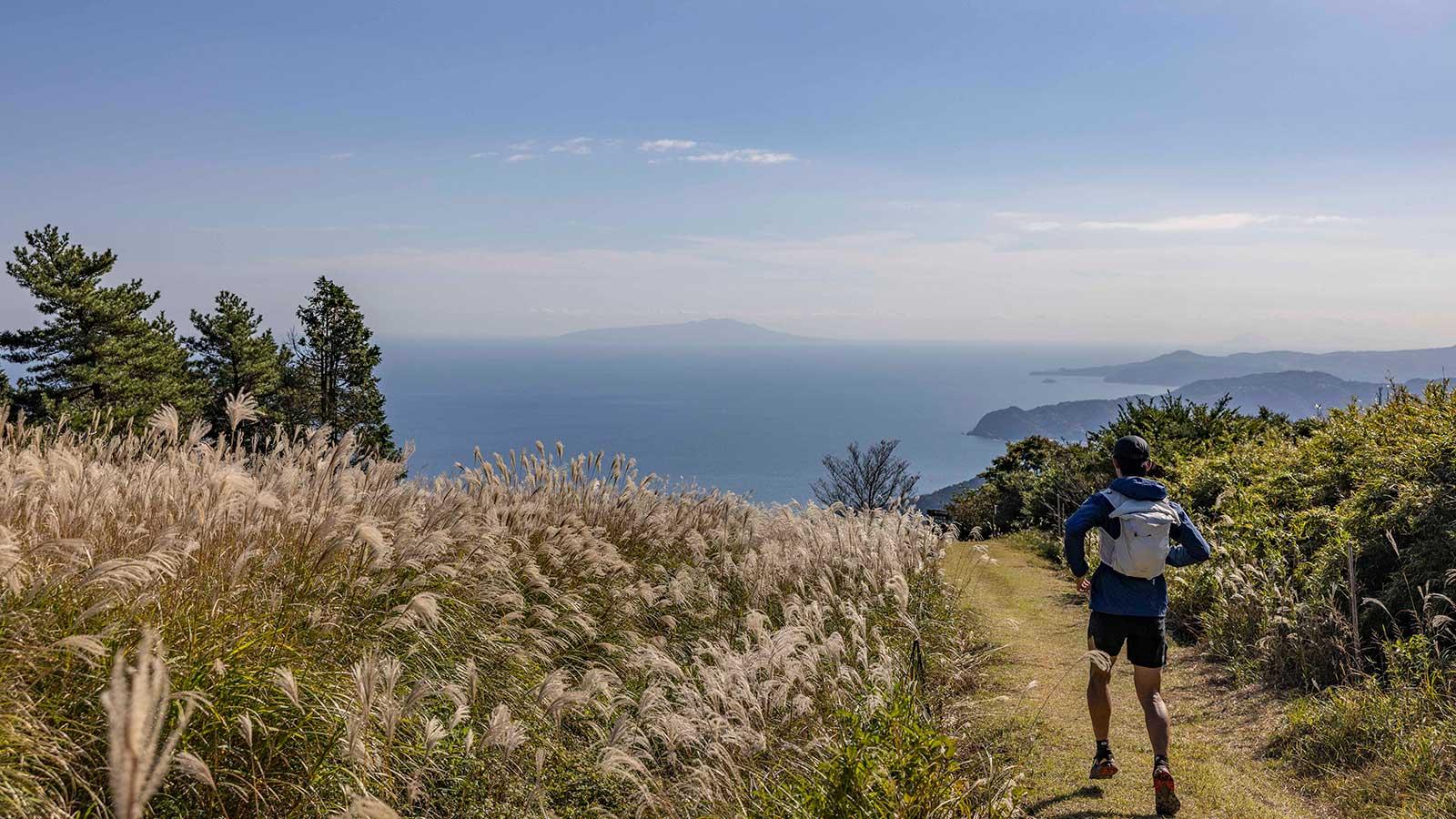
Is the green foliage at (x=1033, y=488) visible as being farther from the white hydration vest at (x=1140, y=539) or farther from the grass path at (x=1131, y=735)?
the white hydration vest at (x=1140, y=539)

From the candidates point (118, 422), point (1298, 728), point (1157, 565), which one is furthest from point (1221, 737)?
point (118, 422)

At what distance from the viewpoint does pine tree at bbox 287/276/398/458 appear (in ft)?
147

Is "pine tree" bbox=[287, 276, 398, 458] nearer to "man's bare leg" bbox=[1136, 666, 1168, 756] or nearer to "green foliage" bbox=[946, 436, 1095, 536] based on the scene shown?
"green foliage" bbox=[946, 436, 1095, 536]

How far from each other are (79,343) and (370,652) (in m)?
40.8

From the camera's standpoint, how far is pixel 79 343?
119 ft

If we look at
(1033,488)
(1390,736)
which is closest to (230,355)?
(1033,488)

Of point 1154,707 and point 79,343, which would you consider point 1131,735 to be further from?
point 79,343

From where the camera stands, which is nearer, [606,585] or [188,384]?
[606,585]

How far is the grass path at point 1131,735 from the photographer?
18.4ft

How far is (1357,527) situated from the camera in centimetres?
884

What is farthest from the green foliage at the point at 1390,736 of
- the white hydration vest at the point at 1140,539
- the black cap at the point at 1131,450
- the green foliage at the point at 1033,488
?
the green foliage at the point at 1033,488

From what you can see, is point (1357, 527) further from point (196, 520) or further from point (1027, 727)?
point (196, 520)

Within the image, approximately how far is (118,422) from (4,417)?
33.5 metres

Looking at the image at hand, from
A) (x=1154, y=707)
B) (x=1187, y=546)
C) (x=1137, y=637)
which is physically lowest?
(x=1154, y=707)
